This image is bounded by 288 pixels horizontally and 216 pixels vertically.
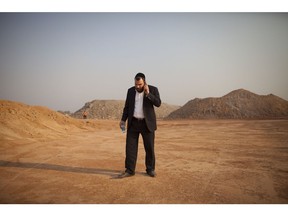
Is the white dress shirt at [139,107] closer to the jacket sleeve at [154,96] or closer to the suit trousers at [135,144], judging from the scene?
the suit trousers at [135,144]

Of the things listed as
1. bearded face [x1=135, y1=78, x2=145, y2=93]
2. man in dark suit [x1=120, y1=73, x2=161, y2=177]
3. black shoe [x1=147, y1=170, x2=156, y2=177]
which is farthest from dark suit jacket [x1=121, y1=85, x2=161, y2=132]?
black shoe [x1=147, y1=170, x2=156, y2=177]

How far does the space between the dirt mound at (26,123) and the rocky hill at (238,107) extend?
2462 centimetres

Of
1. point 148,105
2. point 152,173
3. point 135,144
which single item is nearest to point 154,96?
point 148,105

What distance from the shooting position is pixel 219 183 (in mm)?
3891

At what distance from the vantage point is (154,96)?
4344 mm

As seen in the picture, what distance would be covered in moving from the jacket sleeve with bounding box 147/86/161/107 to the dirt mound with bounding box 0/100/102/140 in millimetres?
6912

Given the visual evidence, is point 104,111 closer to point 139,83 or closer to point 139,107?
point 139,107

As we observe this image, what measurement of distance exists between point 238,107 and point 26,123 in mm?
31960

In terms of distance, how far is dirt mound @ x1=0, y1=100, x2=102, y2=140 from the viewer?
1019 cm

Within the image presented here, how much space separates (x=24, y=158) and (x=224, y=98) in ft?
123

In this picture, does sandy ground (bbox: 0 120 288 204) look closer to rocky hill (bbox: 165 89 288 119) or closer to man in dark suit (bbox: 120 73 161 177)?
man in dark suit (bbox: 120 73 161 177)

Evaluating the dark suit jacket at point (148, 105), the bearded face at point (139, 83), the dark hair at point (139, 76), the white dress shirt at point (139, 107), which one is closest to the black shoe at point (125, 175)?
the dark suit jacket at point (148, 105)

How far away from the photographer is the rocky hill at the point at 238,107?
114ft

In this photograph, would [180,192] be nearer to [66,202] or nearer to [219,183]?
[219,183]
